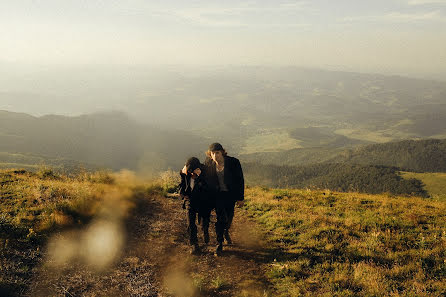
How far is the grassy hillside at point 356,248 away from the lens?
5.51 m

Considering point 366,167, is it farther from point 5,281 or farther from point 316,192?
point 5,281

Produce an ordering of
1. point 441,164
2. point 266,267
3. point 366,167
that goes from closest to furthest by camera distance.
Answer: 1. point 266,267
2. point 366,167
3. point 441,164

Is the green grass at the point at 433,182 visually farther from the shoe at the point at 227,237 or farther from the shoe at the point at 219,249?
the shoe at the point at 219,249

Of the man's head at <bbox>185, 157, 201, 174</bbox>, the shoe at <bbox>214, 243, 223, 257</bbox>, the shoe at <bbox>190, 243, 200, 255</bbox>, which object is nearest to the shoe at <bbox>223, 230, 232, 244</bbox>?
the shoe at <bbox>214, 243, 223, 257</bbox>

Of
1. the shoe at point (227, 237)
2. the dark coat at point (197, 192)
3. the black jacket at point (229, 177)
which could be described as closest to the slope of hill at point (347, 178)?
the shoe at point (227, 237)

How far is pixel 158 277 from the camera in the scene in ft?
20.4

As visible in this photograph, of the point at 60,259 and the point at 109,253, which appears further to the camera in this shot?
the point at 109,253

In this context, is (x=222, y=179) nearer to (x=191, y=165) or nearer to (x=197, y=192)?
(x=197, y=192)

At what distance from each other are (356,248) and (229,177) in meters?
4.37

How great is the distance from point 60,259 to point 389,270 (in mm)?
8424

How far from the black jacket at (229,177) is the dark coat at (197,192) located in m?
0.21

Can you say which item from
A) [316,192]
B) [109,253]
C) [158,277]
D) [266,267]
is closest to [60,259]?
[109,253]

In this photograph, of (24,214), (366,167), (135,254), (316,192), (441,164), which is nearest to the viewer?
(135,254)

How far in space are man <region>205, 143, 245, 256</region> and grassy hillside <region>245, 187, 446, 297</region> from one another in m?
2.02
